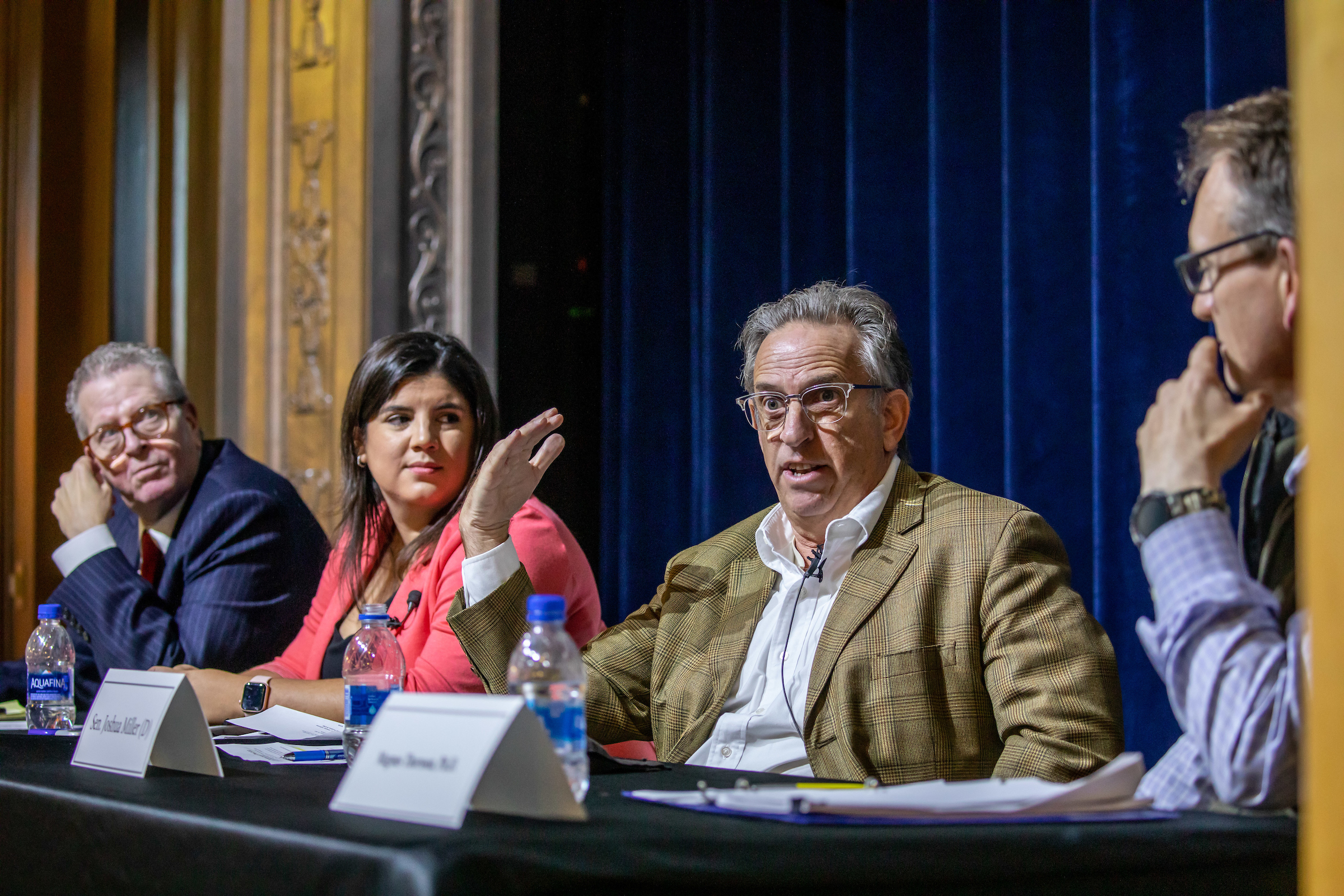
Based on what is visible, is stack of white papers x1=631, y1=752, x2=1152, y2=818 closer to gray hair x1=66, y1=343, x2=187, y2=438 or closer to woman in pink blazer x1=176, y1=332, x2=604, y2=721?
woman in pink blazer x1=176, y1=332, x2=604, y2=721

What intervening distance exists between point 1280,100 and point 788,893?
80 cm

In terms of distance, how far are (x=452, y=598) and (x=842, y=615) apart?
700mm

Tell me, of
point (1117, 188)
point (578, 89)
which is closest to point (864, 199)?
point (1117, 188)

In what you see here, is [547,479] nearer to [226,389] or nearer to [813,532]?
[226,389]

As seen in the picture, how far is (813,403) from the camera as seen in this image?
188 cm

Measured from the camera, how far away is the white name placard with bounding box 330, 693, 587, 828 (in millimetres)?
942

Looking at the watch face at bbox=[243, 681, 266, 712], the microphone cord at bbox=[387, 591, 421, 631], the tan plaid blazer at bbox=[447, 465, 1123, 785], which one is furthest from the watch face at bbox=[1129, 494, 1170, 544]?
the watch face at bbox=[243, 681, 266, 712]

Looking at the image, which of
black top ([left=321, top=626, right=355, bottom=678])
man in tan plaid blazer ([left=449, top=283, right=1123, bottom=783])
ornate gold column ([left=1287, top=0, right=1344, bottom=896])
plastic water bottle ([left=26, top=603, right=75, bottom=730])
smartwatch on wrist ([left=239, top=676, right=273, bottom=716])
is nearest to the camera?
ornate gold column ([left=1287, top=0, right=1344, bottom=896])

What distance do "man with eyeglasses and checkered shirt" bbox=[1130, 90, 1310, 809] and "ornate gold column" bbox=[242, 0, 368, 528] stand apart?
113 inches

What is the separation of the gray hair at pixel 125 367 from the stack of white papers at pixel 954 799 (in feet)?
6.68

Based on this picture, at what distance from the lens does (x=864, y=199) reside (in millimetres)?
3195

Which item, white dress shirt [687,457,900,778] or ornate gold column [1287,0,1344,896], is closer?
ornate gold column [1287,0,1344,896]

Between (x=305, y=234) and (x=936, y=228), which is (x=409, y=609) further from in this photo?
(x=305, y=234)

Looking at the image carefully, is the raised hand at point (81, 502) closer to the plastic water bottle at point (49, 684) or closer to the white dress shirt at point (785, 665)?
the plastic water bottle at point (49, 684)
